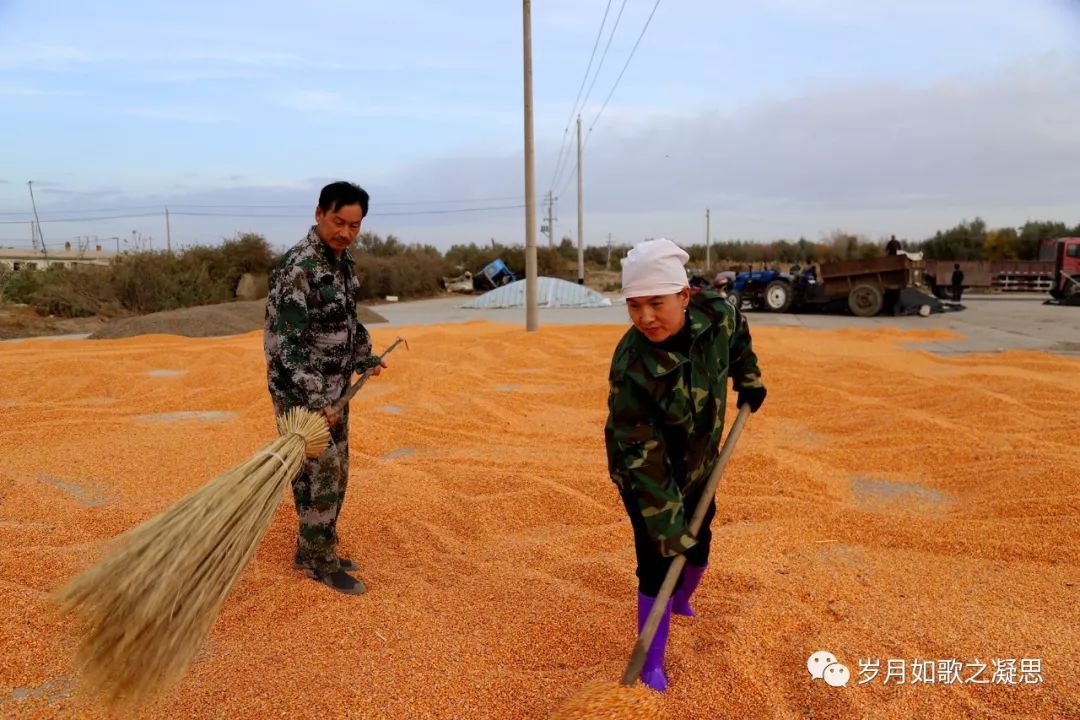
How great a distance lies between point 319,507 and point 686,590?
143 cm

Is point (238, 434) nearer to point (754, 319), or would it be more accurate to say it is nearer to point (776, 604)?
point (776, 604)

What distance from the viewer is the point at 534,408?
269 inches

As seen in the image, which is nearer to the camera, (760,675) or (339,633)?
(760,675)

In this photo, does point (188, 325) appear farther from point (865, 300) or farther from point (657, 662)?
point (865, 300)

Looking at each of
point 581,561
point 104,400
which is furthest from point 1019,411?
point 104,400

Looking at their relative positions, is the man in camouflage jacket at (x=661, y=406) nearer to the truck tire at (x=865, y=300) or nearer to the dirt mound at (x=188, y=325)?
the dirt mound at (x=188, y=325)

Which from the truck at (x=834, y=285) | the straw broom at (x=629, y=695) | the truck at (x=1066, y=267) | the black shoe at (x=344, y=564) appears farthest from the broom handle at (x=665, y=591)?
the truck at (x=1066, y=267)

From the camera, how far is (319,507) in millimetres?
3094

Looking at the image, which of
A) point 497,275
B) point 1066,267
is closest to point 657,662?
point 1066,267

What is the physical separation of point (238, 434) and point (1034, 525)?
195 inches

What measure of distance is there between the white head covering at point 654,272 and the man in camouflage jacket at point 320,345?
1250 millimetres

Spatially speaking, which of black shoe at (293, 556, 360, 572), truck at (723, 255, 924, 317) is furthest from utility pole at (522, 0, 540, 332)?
black shoe at (293, 556, 360, 572)

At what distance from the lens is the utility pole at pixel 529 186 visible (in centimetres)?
1310

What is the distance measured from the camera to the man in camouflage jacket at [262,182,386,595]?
2932mm
